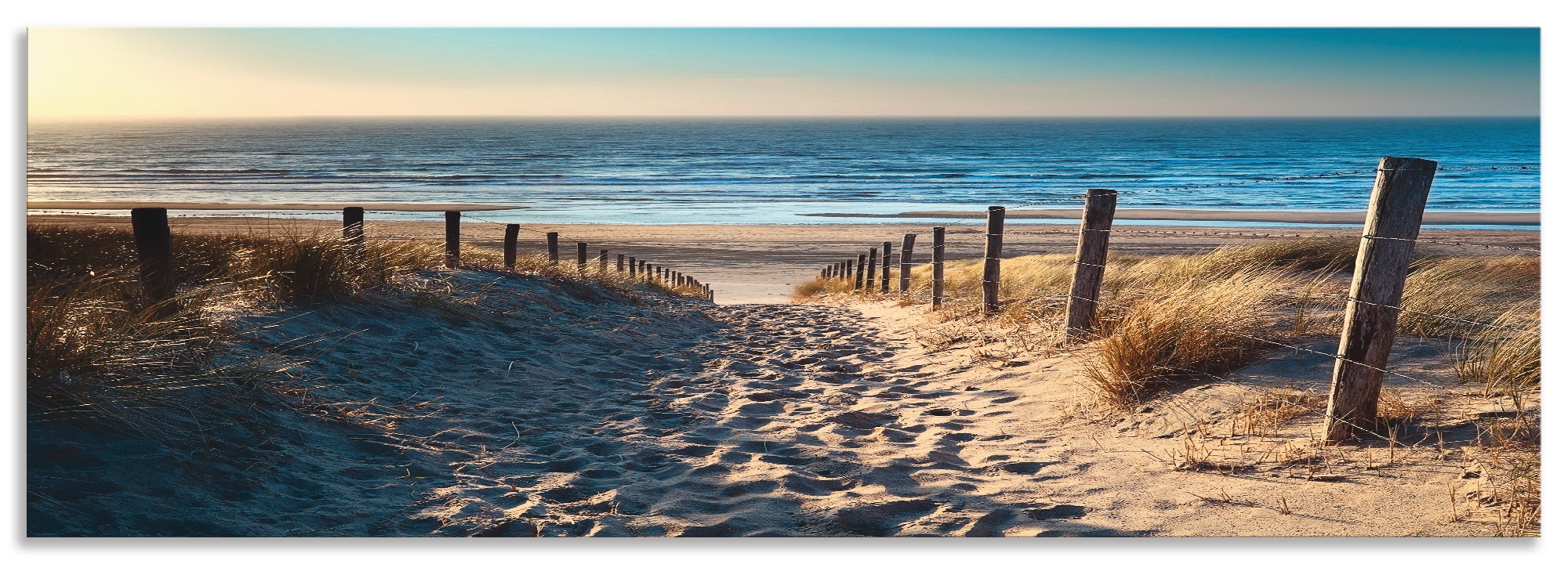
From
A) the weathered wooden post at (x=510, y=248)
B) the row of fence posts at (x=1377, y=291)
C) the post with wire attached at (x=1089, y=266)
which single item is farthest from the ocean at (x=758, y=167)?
the weathered wooden post at (x=510, y=248)

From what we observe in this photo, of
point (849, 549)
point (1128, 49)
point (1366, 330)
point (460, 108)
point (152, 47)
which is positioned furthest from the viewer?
point (460, 108)

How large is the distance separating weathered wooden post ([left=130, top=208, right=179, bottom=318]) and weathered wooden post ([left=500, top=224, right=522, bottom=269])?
4197 millimetres

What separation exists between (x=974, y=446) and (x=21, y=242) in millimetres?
4338

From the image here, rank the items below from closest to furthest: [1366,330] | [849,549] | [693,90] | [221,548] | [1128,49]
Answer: [221,548] < [849,549] < [1366,330] < [1128,49] < [693,90]

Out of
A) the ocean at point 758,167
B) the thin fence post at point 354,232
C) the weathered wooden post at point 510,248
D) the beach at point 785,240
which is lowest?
the beach at point 785,240

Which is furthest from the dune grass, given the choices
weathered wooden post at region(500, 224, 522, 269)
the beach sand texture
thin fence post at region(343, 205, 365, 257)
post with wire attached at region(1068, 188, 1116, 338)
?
post with wire attached at region(1068, 188, 1116, 338)

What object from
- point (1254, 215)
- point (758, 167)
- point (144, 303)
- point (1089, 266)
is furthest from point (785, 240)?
point (758, 167)

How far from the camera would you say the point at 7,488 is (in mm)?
3604

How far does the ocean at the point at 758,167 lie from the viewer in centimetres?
2497

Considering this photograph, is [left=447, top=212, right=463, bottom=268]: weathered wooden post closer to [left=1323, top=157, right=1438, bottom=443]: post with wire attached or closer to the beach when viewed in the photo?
[left=1323, top=157, right=1438, bottom=443]: post with wire attached

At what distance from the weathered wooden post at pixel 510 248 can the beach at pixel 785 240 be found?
841cm

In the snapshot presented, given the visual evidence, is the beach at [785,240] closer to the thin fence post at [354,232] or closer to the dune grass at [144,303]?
the thin fence post at [354,232]
